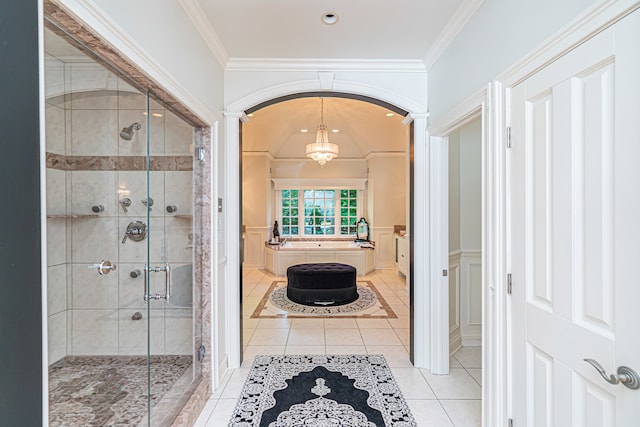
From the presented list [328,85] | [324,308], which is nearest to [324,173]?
[324,308]

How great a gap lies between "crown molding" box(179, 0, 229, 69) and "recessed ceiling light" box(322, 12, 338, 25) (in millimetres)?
832

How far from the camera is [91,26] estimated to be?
3.68 ft

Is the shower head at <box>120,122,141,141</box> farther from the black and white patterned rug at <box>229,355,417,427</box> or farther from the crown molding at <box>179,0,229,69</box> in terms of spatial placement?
the black and white patterned rug at <box>229,355,417,427</box>

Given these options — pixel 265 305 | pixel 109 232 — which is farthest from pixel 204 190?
pixel 265 305

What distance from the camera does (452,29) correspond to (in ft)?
7.29

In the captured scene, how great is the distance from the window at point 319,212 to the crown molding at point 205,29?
204 inches

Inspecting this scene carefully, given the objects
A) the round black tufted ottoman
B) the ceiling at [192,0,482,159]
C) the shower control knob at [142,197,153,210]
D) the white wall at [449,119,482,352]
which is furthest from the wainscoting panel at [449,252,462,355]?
the shower control knob at [142,197,153,210]

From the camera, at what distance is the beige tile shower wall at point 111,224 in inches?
85.4

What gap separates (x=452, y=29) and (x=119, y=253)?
3.06 m

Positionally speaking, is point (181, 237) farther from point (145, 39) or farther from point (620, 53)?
point (620, 53)

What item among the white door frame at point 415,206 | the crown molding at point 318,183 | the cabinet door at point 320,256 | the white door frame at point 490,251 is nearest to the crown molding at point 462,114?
the white door frame at point 490,251

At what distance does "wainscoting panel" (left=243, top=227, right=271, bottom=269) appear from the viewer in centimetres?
720

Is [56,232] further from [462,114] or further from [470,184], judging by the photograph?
[470,184]

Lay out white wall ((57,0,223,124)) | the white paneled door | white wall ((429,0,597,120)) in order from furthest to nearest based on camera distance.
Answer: white wall ((429,0,597,120)) → white wall ((57,0,223,124)) → the white paneled door
